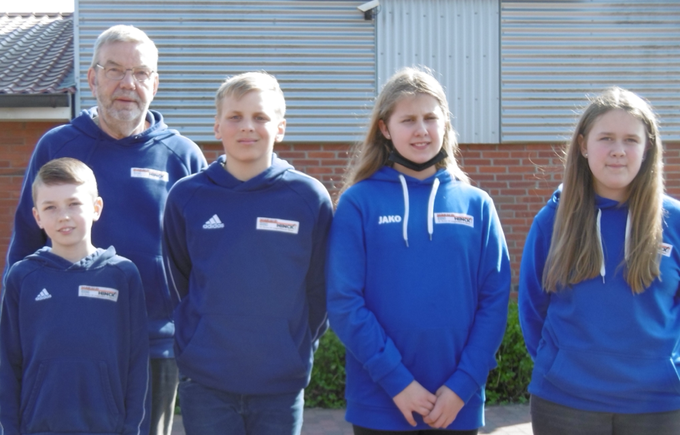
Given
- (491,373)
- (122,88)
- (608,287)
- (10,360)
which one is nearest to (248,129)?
(122,88)

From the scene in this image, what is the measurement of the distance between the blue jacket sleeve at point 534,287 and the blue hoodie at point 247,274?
2.95 feet

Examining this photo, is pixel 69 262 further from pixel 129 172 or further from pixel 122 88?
pixel 122 88

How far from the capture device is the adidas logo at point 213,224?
2865 mm

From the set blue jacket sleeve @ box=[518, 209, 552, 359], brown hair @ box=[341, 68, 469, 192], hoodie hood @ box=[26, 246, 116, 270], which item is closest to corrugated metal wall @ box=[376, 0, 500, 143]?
brown hair @ box=[341, 68, 469, 192]

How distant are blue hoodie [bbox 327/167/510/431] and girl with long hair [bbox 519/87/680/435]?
0.88 feet

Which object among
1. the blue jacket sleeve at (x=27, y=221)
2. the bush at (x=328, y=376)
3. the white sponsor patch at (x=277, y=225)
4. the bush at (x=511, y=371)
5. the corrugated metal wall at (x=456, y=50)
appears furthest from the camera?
the corrugated metal wall at (x=456, y=50)

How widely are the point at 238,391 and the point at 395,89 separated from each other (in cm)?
141

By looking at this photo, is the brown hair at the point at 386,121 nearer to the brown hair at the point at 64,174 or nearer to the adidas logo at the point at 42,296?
the brown hair at the point at 64,174

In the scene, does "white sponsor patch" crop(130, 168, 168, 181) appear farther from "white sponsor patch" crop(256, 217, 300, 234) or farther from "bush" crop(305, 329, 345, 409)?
"bush" crop(305, 329, 345, 409)

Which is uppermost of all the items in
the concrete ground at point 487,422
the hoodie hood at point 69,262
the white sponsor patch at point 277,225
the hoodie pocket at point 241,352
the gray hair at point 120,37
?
the gray hair at point 120,37

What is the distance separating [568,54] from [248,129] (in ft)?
20.5

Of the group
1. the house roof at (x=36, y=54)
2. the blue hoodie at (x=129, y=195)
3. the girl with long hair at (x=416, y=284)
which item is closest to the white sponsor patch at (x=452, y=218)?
the girl with long hair at (x=416, y=284)

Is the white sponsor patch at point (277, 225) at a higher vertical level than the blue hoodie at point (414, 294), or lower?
higher

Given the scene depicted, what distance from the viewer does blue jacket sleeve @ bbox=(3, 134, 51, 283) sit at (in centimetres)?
322
